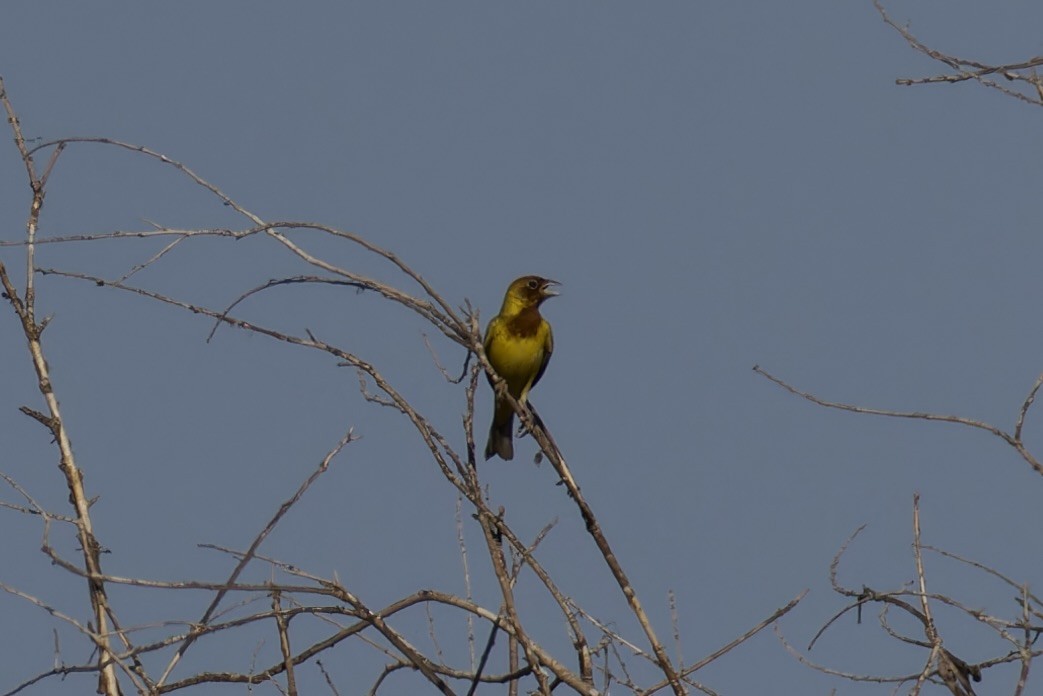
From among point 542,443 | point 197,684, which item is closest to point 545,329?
point 542,443

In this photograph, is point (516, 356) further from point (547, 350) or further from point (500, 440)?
point (500, 440)

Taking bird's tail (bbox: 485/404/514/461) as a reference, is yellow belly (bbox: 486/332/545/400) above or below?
above

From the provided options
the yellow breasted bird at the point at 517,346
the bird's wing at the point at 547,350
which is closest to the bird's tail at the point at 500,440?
the yellow breasted bird at the point at 517,346

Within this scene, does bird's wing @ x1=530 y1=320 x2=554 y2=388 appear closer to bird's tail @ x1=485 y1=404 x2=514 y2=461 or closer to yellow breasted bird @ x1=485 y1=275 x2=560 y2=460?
yellow breasted bird @ x1=485 y1=275 x2=560 y2=460

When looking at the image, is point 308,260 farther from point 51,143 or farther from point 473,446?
→ point 51,143

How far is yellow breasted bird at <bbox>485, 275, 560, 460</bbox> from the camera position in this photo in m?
9.02

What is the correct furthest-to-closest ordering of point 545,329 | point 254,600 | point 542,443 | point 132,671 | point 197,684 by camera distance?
point 545,329
point 542,443
point 197,684
point 254,600
point 132,671

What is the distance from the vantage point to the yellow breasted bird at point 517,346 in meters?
9.02

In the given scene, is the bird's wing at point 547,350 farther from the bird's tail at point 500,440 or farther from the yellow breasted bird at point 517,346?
the bird's tail at point 500,440

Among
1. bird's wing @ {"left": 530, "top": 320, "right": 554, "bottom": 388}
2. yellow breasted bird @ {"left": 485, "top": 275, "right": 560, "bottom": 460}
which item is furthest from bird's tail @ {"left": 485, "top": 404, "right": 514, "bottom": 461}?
bird's wing @ {"left": 530, "top": 320, "right": 554, "bottom": 388}

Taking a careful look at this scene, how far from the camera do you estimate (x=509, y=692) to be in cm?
443

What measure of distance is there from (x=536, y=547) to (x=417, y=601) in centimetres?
75

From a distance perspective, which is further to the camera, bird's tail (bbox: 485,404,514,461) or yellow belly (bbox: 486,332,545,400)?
bird's tail (bbox: 485,404,514,461)

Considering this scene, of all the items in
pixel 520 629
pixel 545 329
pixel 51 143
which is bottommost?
pixel 520 629
